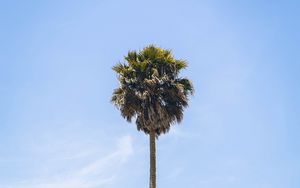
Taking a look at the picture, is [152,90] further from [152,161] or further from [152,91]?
[152,161]

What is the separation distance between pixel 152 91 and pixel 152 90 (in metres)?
0.08

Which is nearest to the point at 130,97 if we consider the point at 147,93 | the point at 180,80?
the point at 147,93

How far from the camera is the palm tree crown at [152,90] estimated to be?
40.6 m

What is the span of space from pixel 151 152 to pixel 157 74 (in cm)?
599

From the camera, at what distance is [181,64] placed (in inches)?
1689

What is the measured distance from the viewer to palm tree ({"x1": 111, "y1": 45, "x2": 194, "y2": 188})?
40.5 m

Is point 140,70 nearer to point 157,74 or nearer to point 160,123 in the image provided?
point 157,74

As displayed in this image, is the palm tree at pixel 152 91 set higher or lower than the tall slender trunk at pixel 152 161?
higher

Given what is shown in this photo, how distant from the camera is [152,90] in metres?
41.1

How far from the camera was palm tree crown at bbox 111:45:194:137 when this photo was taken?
40.6 meters

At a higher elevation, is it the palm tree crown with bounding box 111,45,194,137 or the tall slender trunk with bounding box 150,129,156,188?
the palm tree crown with bounding box 111,45,194,137

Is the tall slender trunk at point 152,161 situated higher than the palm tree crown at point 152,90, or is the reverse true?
the palm tree crown at point 152,90

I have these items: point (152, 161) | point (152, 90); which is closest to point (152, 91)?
point (152, 90)

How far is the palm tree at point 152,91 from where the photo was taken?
40.5 m
